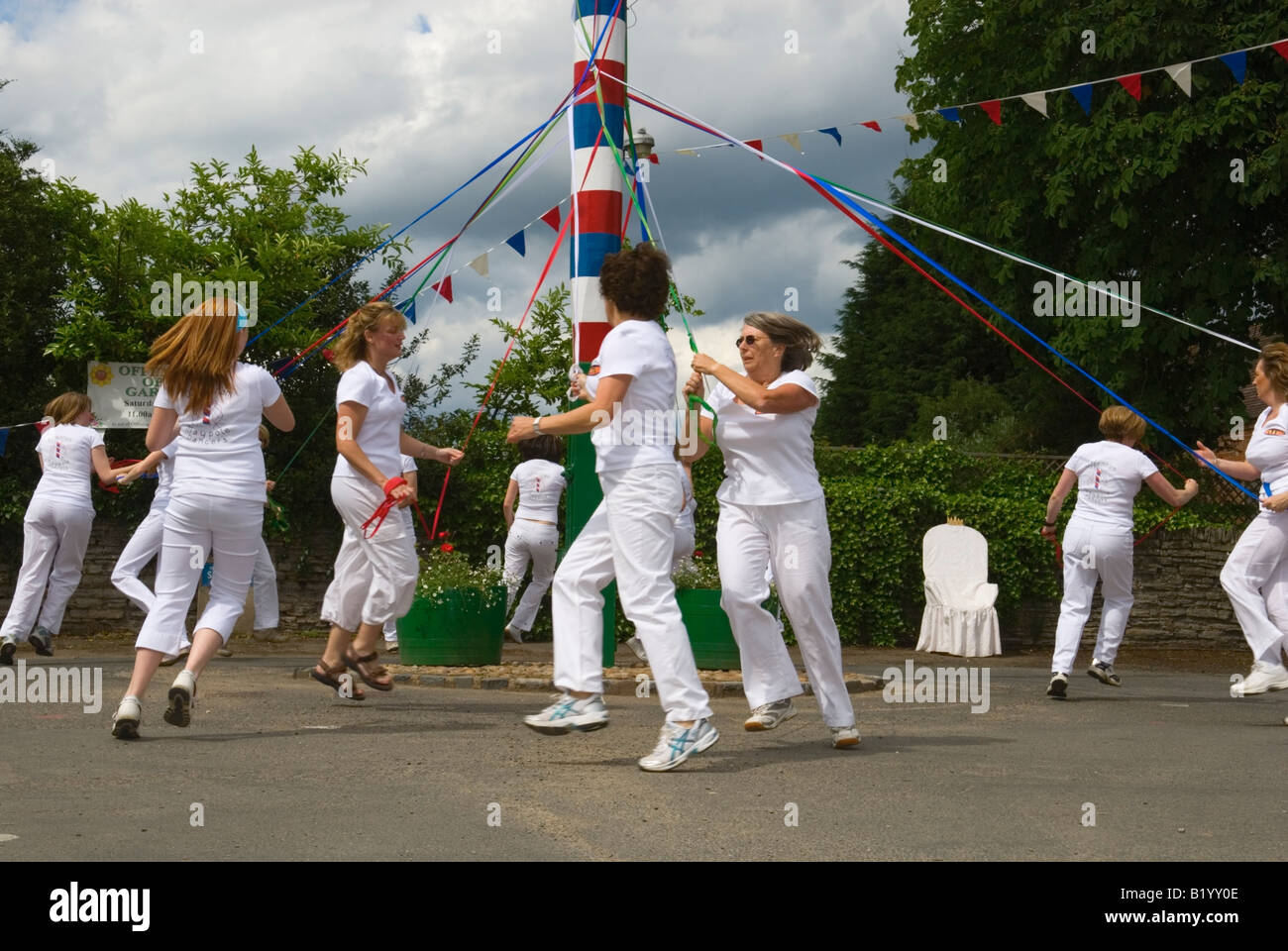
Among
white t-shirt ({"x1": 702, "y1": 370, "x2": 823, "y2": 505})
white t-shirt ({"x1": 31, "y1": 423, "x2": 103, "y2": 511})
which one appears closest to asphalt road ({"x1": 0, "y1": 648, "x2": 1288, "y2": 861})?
white t-shirt ({"x1": 702, "y1": 370, "x2": 823, "y2": 505})

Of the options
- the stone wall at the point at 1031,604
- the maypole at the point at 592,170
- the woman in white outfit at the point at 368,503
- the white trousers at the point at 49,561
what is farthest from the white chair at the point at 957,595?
the woman in white outfit at the point at 368,503

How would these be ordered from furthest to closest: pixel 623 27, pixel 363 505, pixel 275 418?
pixel 623 27, pixel 363 505, pixel 275 418

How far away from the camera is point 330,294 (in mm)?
17156

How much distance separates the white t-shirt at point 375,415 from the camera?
7477 millimetres

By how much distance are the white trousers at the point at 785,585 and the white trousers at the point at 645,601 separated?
0.59 metres

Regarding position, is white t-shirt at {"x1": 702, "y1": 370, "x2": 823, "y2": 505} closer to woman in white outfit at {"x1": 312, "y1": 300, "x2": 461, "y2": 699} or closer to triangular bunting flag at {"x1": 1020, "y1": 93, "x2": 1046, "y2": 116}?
woman in white outfit at {"x1": 312, "y1": 300, "x2": 461, "y2": 699}

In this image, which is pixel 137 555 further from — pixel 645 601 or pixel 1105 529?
pixel 1105 529

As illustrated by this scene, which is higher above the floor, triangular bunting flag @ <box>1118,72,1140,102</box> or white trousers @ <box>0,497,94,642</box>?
triangular bunting flag @ <box>1118,72,1140,102</box>

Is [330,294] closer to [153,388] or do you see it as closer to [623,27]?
[153,388]

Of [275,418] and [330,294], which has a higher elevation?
[330,294]

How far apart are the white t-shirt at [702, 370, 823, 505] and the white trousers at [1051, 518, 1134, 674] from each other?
3.81 m

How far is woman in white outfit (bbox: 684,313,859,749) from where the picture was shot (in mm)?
6496
